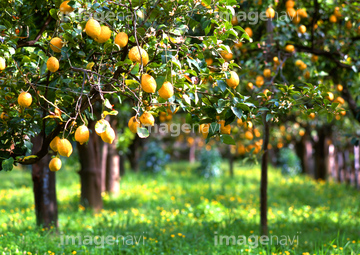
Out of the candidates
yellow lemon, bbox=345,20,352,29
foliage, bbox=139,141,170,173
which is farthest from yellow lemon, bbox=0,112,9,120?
foliage, bbox=139,141,170,173

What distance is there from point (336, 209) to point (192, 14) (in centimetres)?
589

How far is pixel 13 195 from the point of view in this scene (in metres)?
8.04

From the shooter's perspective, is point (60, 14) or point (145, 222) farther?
point (145, 222)

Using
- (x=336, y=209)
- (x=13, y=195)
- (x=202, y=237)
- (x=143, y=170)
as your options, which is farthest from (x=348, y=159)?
(x=13, y=195)

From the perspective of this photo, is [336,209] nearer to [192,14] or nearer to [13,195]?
[192,14]

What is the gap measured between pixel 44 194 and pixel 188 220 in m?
2.17

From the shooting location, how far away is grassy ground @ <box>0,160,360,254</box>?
143 inches

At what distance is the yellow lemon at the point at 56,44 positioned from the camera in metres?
2.16

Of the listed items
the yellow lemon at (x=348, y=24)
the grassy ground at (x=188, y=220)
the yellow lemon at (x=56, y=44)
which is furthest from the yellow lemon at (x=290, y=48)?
the yellow lemon at (x=56, y=44)

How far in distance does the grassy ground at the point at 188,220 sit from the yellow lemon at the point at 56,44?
202cm

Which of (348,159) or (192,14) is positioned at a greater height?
(192,14)

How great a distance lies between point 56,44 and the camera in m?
2.17

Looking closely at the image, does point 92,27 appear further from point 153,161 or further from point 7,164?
point 153,161

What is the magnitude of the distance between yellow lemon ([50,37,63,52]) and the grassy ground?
202cm
